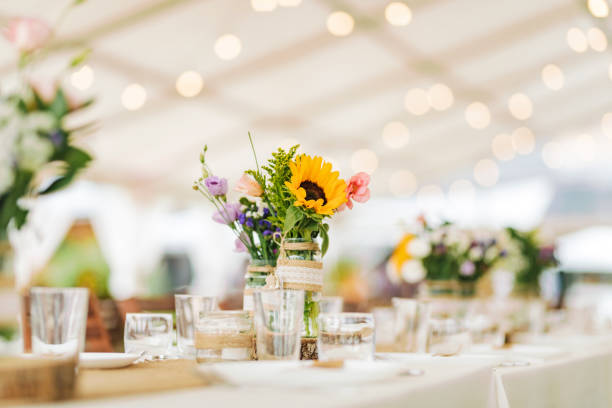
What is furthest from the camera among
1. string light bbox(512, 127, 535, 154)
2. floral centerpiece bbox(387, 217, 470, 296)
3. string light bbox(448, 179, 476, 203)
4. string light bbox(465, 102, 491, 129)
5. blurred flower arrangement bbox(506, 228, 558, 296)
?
string light bbox(448, 179, 476, 203)

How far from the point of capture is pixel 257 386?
0.86 m

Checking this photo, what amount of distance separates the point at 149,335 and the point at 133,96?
212 inches

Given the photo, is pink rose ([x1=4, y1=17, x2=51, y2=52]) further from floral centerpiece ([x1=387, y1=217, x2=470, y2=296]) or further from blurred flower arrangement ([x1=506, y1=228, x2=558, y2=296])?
blurred flower arrangement ([x1=506, y1=228, x2=558, y2=296])

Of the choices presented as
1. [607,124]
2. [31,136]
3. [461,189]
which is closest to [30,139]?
[31,136]

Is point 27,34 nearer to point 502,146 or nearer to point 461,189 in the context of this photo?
point 502,146

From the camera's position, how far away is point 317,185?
1341 millimetres

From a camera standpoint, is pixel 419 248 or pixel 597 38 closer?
pixel 419 248

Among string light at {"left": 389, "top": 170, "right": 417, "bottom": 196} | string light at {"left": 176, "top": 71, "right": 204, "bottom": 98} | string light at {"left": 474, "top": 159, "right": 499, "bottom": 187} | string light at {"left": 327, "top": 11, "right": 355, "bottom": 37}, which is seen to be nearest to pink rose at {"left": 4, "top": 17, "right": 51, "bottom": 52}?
string light at {"left": 327, "top": 11, "right": 355, "bottom": 37}

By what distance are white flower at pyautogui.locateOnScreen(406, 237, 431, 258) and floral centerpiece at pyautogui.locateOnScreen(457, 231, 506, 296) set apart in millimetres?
151

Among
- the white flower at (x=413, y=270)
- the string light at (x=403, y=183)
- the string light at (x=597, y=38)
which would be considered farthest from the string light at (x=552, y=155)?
the white flower at (x=413, y=270)

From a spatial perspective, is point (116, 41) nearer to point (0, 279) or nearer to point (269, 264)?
point (269, 264)

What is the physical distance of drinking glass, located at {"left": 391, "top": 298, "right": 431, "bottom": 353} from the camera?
169cm

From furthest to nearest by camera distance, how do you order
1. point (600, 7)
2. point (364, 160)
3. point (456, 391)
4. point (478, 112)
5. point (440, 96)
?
point (364, 160)
point (478, 112)
point (440, 96)
point (600, 7)
point (456, 391)

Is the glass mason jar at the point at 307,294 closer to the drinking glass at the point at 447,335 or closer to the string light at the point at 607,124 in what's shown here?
the drinking glass at the point at 447,335
